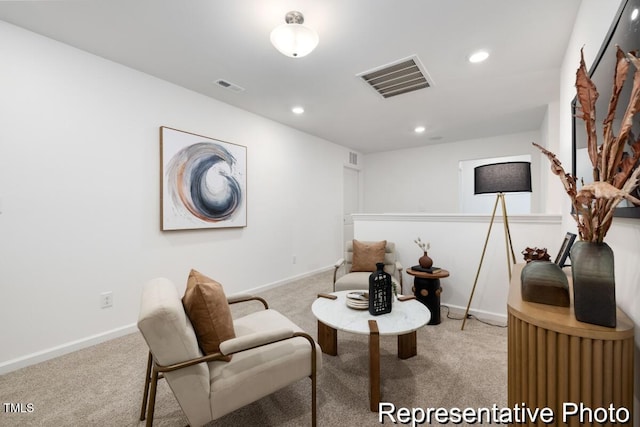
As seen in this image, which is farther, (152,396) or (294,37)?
(294,37)

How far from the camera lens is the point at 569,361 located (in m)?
0.89

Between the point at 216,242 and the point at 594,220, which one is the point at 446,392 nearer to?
the point at 594,220

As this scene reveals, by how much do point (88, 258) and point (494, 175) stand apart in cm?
377

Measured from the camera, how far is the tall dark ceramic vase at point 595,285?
87 cm

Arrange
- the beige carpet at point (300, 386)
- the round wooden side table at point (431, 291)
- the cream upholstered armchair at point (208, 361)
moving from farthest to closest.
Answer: the round wooden side table at point (431, 291), the beige carpet at point (300, 386), the cream upholstered armchair at point (208, 361)

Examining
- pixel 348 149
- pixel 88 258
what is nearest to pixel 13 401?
pixel 88 258

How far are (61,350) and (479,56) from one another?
4452mm

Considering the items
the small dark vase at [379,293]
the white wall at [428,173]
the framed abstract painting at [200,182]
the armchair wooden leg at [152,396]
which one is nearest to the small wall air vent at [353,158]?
the white wall at [428,173]

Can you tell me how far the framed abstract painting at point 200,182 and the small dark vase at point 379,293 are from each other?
2257mm

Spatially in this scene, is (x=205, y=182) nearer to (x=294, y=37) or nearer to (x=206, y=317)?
(x=294, y=37)

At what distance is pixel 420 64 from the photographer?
2641 mm

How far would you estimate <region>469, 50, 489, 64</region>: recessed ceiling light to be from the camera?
2.44 meters

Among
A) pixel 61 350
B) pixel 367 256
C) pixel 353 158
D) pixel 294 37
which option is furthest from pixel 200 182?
pixel 353 158

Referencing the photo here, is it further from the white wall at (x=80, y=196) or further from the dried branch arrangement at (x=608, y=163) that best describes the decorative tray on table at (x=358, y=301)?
the white wall at (x=80, y=196)
